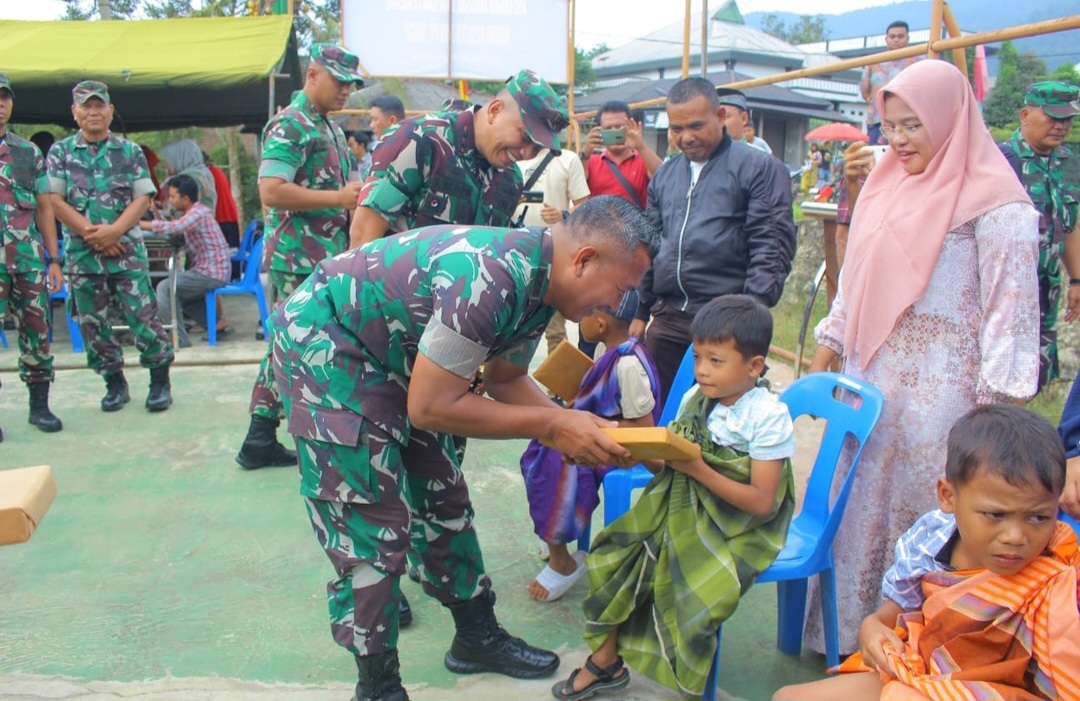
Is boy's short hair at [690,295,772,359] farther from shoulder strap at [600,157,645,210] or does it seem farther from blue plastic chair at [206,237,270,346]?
blue plastic chair at [206,237,270,346]

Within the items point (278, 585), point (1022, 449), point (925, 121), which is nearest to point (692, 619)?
point (1022, 449)

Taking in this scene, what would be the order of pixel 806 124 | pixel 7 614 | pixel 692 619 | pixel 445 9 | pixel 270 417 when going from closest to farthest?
1. pixel 692 619
2. pixel 7 614
3. pixel 270 417
4. pixel 445 9
5. pixel 806 124

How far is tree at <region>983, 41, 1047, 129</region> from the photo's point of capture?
9.90 m

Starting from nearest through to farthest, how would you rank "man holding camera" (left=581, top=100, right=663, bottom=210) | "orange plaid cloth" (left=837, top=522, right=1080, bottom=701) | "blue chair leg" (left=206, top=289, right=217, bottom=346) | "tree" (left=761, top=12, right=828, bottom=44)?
"orange plaid cloth" (left=837, top=522, right=1080, bottom=701), "man holding camera" (left=581, top=100, right=663, bottom=210), "blue chair leg" (left=206, top=289, right=217, bottom=346), "tree" (left=761, top=12, right=828, bottom=44)

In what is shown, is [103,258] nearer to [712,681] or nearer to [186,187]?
[186,187]

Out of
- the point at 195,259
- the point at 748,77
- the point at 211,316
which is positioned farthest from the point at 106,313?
the point at 748,77

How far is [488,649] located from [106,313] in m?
3.88

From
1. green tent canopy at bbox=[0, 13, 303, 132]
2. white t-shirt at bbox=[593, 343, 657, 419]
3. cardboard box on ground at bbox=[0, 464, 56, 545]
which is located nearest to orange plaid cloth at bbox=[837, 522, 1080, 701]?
white t-shirt at bbox=[593, 343, 657, 419]

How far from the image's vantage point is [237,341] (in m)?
7.64

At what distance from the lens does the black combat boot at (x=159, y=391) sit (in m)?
5.50

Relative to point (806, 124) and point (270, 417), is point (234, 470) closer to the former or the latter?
point (270, 417)

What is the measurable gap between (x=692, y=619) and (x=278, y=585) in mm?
1746

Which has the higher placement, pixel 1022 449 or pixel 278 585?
pixel 1022 449

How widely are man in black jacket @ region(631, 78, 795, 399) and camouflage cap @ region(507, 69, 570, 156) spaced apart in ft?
2.95
